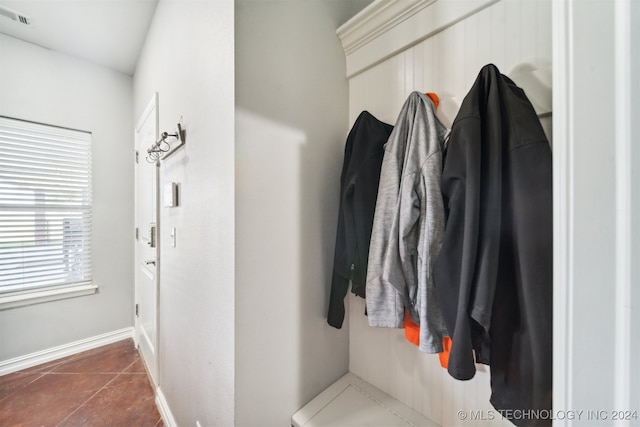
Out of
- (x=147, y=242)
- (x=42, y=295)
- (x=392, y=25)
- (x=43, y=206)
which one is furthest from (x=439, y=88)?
(x=42, y=295)

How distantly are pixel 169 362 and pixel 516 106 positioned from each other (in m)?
2.02

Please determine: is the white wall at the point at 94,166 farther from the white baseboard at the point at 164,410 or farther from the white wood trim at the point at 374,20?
the white wood trim at the point at 374,20

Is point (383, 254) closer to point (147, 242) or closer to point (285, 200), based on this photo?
point (285, 200)

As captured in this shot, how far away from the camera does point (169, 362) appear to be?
139 cm

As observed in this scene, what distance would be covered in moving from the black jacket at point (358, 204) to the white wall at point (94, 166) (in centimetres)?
253

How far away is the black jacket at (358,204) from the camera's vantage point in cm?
96

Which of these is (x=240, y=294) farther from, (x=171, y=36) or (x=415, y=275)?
(x=171, y=36)

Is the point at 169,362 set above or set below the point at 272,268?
below

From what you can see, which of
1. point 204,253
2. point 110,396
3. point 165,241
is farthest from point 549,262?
point 110,396

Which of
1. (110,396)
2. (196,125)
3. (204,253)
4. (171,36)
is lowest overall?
(110,396)

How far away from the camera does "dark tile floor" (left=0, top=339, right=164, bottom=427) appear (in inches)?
57.1

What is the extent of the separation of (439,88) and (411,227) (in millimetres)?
579
